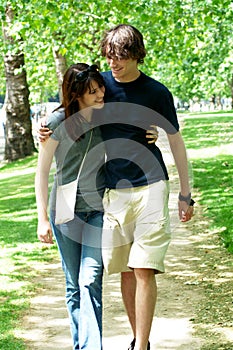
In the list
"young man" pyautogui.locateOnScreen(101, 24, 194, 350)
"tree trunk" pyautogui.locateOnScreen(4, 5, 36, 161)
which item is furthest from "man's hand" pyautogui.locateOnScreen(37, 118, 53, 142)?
"tree trunk" pyautogui.locateOnScreen(4, 5, 36, 161)

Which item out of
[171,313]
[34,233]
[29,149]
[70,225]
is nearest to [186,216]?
[70,225]

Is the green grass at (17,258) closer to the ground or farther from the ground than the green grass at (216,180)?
farther from the ground

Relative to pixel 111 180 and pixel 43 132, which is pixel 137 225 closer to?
pixel 111 180

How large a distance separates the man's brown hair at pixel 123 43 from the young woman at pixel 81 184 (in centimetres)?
15

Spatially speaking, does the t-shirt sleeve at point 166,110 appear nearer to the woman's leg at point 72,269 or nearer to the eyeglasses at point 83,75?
the eyeglasses at point 83,75

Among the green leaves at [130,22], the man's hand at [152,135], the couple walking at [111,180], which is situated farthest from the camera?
the green leaves at [130,22]

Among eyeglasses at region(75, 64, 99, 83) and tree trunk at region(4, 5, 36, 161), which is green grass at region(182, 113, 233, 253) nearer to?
eyeglasses at region(75, 64, 99, 83)

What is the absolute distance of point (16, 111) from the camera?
2244 centimetres

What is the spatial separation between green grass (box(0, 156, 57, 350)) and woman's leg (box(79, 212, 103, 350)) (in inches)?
38.4

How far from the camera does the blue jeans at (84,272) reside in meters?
4.19

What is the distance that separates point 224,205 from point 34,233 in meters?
2.79

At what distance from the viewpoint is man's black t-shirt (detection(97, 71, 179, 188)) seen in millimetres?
4270

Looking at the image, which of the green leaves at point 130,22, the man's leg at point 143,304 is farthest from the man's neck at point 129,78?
the green leaves at point 130,22

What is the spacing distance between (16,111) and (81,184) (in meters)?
18.5
